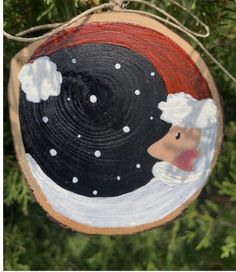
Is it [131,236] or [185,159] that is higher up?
[185,159]

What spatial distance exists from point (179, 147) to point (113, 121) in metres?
0.13

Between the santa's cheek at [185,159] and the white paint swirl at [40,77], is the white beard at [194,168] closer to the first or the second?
the santa's cheek at [185,159]

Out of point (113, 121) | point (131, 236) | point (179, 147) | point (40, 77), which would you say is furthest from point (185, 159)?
point (131, 236)

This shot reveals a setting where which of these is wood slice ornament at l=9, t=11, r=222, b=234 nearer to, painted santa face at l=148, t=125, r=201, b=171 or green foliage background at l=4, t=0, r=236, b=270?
painted santa face at l=148, t=125, r=201, b=171

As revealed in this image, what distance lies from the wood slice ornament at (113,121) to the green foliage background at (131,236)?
1.01 ft

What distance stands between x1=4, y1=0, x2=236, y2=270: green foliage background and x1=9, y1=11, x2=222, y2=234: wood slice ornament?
308mm

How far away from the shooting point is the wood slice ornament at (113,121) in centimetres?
100

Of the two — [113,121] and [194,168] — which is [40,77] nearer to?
[113,121]

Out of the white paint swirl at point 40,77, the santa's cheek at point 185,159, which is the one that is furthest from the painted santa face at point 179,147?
the white paint swirl at point 40,77

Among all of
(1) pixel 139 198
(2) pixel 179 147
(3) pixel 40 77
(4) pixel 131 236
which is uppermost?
(3) pixel 40 77

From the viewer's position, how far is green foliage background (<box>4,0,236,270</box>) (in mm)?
1381

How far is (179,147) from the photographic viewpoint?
1.02 metres

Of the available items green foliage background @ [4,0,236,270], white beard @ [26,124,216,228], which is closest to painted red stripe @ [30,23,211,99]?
white beard @ [26,124,216,228]

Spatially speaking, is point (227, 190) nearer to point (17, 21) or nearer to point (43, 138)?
point (43, 138)
